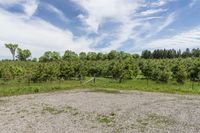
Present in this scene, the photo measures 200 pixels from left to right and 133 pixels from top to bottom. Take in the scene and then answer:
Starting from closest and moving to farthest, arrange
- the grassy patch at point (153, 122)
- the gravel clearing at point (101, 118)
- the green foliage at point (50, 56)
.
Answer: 1. the gravel clearing at point (101, 118)
2. the grassy patch at point (153, 122)
3. the green foliage at point (50, 56)

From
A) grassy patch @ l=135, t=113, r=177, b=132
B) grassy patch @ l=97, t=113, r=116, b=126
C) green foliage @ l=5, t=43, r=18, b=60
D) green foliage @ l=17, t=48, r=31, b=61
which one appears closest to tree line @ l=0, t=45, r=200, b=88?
grassy patch @ l=97, t=113, r=116, b=126

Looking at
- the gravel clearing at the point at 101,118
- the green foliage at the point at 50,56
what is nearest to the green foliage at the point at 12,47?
the green foliage at the point at 50,56

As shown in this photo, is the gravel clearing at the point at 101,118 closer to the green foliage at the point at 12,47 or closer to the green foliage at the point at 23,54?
the green foliage at the point at 23,54

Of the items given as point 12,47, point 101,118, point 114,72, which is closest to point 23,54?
point 12,47

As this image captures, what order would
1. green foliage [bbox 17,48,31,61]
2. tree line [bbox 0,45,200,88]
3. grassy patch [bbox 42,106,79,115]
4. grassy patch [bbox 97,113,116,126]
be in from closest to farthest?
grassy patch [bbox 97,113,116,126]
grassy patch [bbox 42,106,79,115]
tree line [bbox 0,45,200,88]
green foliage [bbox 17,48,31,61]

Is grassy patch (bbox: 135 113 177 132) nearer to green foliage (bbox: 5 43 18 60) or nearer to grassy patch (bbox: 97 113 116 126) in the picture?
grassy patch (bbox: 97 113 116 126)

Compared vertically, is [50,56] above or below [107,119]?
above

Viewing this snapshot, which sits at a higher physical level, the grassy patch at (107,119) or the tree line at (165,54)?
the tree line at (165,54)

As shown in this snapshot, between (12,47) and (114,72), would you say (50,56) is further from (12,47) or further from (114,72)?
(114,72)

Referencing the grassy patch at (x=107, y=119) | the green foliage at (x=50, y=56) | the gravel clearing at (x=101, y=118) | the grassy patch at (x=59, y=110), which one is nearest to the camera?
the gravel clearing at (x=101, y=118)

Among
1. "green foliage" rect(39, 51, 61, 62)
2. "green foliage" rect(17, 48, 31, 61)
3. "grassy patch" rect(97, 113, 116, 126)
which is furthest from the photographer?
"green foliage" rect(17, 48, 31, 61)

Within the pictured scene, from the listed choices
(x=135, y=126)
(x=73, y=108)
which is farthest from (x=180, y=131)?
(x=73, y=108)

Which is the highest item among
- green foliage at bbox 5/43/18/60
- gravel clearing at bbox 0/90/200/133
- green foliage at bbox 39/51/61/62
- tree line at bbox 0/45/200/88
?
green foliage at bbox 5/43/18/60

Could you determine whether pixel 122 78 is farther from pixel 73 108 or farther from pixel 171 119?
pixel 171 119
